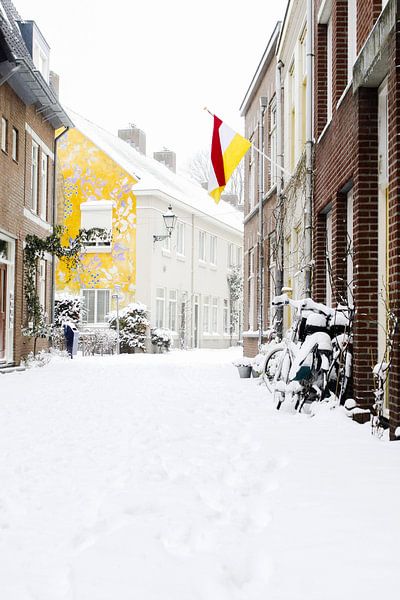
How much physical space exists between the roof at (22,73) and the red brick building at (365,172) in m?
6.42

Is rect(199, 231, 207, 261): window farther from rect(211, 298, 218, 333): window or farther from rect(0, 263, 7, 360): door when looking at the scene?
rect(0, 263, 7, 360): door

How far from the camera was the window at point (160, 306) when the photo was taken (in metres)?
30.7

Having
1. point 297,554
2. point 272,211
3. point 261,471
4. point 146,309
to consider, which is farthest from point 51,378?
point 146,309

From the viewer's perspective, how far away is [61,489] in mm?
4902

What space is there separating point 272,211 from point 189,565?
14.6m

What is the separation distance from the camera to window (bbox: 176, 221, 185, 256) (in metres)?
33.8

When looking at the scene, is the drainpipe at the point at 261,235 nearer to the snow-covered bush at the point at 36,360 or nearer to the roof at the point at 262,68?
the roof at the point at 262,68

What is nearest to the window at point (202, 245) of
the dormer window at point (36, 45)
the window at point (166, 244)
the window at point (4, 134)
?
the window at point (166, 244)

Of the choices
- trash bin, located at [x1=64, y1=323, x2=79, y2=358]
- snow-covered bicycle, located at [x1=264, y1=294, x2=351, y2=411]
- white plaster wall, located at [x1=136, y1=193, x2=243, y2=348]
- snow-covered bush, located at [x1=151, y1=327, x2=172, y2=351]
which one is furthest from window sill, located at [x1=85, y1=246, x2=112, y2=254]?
snow-covered bicycle, located at [x1=264, y1=294, x2=351, y2=411]

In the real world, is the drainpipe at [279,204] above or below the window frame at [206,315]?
above

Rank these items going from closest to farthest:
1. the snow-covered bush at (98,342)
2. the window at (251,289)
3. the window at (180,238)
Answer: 1. the window at (251,289)
2. the snow-covered bush at (98,342)
3. the window at (180,238)

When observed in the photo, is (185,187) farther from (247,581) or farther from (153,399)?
(247,581)

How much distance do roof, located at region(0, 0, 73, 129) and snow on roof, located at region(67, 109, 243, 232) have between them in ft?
27.0

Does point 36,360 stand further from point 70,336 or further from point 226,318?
point 226,318
